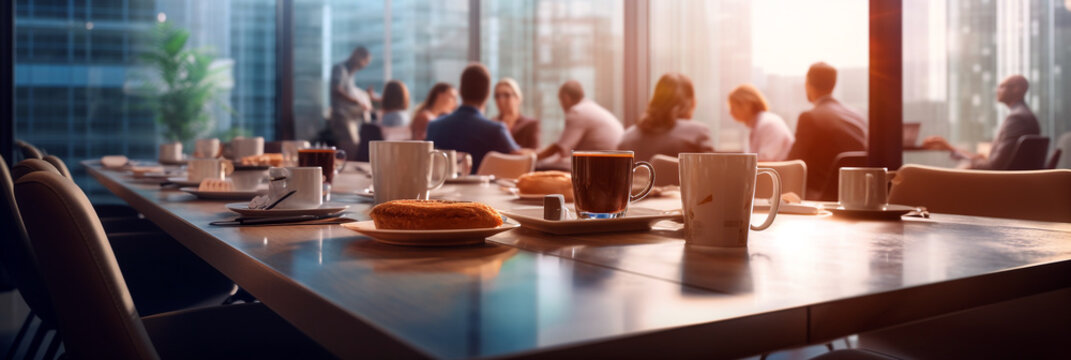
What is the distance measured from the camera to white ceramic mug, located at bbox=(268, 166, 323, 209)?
44.2 inches

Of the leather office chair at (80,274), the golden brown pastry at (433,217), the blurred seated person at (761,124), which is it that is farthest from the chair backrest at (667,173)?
the blurred seated person at (761,124)

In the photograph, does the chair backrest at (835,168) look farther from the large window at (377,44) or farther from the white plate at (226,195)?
the large window at (377,44)

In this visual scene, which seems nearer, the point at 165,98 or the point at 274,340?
the point at 274,340

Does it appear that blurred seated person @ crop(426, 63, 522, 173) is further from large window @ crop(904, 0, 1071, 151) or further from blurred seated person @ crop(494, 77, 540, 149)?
large window @ crop(904, 0, 1071, 151)

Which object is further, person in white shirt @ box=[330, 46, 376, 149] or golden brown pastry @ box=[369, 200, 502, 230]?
person in white shirt @ box=[330, 46, 376, 149]

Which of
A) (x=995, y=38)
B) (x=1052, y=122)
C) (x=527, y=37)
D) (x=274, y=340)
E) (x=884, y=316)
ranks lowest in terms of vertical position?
(x=274, y=340)

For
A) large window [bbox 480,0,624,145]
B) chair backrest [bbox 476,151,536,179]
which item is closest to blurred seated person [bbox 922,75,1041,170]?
chair backrest [bbox 476,151,536,179]

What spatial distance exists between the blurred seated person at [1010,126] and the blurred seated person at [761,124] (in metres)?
1.17

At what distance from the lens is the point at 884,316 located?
0.54m

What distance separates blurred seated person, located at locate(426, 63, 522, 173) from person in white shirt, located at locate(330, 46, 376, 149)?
222 centimetres

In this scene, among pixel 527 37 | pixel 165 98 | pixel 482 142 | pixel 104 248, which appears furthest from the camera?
pixel 527 37

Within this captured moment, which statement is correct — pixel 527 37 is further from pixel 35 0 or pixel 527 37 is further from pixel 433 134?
pixel 35 0

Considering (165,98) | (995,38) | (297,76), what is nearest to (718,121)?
(995,38)

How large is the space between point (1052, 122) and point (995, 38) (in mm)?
410
